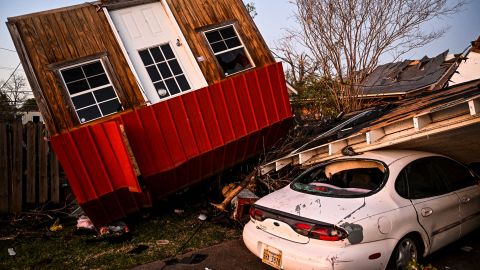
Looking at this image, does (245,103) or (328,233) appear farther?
(245,103)

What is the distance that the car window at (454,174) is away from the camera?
181 inches

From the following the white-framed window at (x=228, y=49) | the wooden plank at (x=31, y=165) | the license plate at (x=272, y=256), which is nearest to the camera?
the license plate at (x=272, y=256)

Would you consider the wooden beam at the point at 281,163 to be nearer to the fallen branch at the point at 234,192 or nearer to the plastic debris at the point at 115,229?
the fallen branch at the point at 234,192

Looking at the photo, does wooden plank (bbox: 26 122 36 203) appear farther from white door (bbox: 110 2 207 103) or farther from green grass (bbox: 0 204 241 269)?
white door (bbox: 110 2 207 103)

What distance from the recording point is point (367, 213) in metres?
3.63

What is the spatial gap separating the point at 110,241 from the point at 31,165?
11.6 ft

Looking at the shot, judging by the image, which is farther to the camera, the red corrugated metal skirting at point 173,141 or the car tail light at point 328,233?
the red corrugated metal skirting at point 173,141

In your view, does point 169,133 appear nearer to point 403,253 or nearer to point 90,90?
point 90,90

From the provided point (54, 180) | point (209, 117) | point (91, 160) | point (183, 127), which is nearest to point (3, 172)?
point (54, 180)

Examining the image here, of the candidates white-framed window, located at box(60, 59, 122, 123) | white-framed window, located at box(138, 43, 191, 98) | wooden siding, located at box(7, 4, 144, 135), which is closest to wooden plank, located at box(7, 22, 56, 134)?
wooden siding, located at box(7, 4, 144, 135)

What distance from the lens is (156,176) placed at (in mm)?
6930

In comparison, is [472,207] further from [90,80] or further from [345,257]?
[90,80]

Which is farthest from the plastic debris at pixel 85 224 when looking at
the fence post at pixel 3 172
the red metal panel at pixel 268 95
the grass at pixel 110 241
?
the red metal panel at pixel 268 95

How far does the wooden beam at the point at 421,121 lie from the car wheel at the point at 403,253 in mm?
1485
